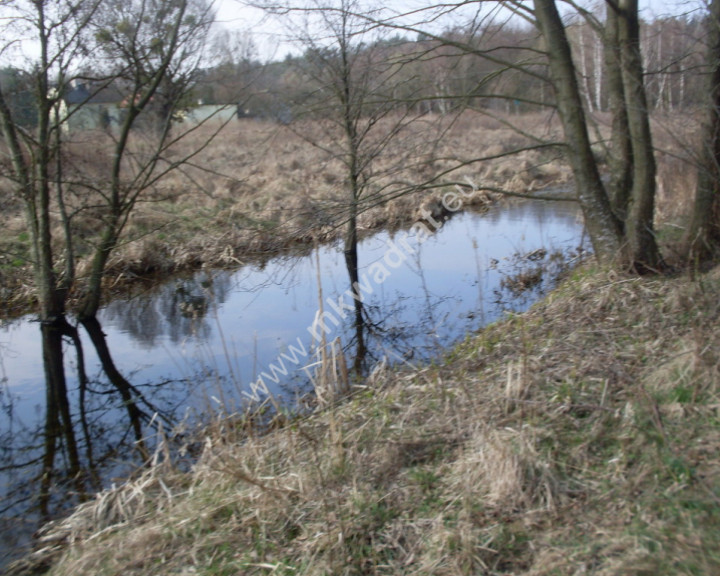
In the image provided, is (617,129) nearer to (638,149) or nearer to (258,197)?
(638,149)

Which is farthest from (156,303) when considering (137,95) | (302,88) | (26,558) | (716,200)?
(716,200)

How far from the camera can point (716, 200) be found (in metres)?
6.74

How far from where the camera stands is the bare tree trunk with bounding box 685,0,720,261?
6172 millimetres

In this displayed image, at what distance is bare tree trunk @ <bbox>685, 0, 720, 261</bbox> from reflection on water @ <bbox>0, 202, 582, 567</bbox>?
2.32 metres

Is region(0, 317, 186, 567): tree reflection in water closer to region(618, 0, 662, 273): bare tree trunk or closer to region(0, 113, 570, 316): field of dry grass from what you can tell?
region(0, 113, 570, 316): field of dry grass

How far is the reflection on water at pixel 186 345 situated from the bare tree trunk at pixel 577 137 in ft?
4.37

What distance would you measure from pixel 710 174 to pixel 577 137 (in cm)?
132

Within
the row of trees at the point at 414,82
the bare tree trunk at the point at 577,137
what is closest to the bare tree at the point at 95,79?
the row of trees at the point at 414,82

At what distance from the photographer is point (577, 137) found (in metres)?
6.69

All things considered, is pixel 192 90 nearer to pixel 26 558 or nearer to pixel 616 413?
pixel 26 558

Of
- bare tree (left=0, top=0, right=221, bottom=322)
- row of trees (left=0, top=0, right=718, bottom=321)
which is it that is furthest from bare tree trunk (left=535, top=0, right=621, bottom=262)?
bare tree (left=0, top=0, right=221, bottom=322)

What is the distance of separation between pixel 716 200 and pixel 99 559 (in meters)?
6.51

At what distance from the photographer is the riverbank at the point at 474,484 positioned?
3025 mm

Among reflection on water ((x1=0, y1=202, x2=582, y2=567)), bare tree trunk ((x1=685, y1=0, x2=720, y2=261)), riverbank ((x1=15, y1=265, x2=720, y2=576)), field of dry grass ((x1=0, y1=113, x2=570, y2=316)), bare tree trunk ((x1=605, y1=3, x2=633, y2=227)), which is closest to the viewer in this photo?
riverbank ((x1=15, y1=265, x2=720, y2=576))
